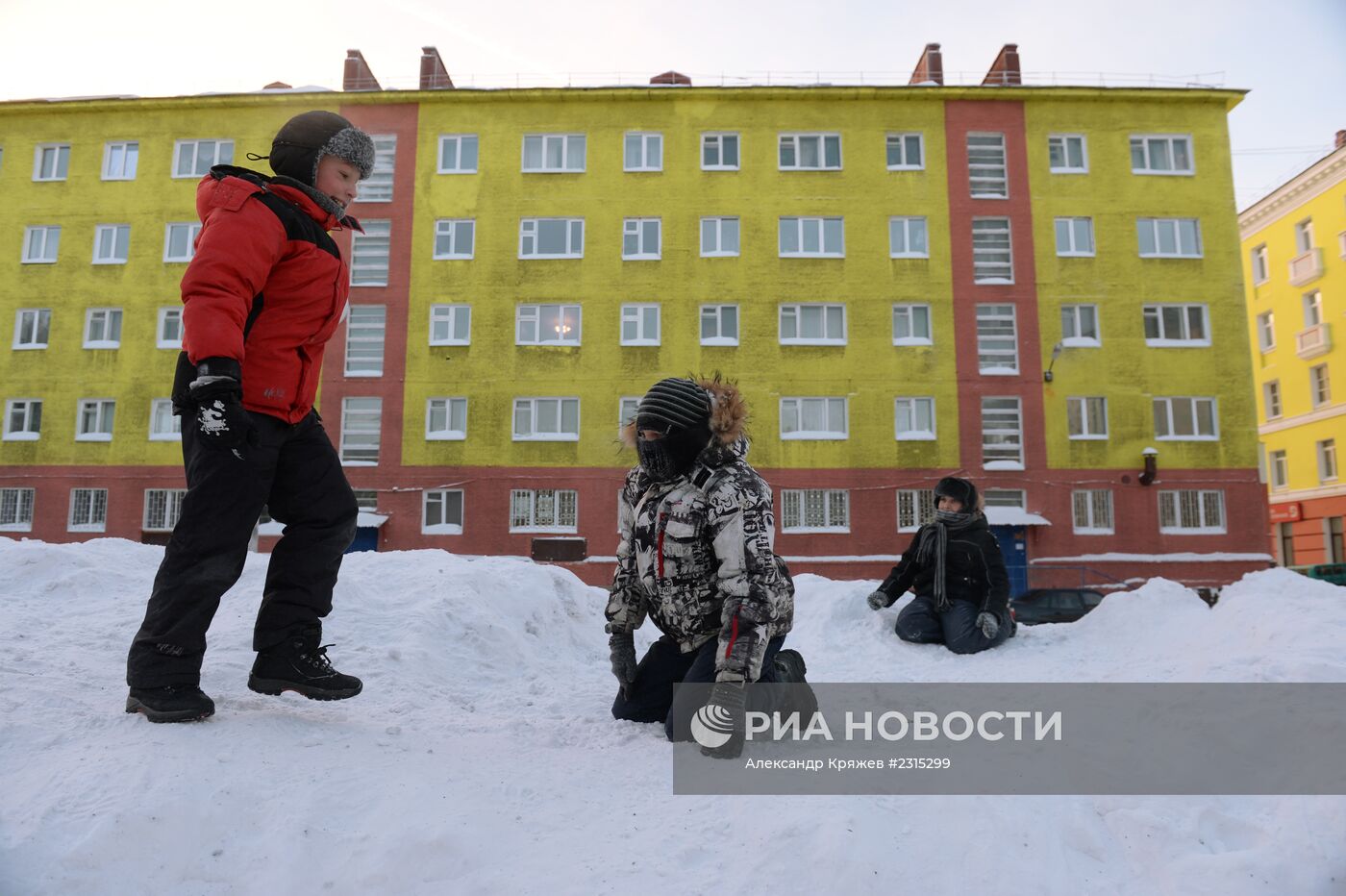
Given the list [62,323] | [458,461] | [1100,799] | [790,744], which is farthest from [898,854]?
[62,323]

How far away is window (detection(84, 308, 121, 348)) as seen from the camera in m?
26.3

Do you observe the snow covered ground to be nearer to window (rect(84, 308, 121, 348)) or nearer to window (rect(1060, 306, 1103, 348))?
window (rect(1060, 306, 1103, 348))

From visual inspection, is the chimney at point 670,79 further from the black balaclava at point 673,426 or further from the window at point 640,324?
the black balaclava at point 673,426

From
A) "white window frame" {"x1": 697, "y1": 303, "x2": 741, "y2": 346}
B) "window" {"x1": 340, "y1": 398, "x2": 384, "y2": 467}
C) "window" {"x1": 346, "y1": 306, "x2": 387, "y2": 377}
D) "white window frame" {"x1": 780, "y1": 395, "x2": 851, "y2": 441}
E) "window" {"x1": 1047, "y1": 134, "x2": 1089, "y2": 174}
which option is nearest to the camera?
"white window frame" {"x1": 780, "y1": 395, "x2": 851, "y2": 441}

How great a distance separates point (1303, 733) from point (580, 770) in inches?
114

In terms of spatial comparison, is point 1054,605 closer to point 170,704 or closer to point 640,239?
point 640,239

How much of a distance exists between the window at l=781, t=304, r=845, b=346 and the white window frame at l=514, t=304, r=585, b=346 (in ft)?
19.9

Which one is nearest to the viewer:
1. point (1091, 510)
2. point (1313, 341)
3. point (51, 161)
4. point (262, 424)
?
point (262, 424)

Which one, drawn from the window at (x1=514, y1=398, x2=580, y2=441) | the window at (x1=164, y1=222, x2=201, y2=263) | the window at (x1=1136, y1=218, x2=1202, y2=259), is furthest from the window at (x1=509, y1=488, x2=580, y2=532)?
the window at (x1=1136, y1=218, x2=1202, y2=259)

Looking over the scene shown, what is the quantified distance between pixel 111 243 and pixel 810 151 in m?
22.2

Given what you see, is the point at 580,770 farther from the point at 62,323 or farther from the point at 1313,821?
the point at 62,323

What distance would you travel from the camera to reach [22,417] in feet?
85.6

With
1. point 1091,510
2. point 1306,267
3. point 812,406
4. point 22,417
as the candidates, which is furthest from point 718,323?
A: point 1306,267

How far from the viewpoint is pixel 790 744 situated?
359 cm
